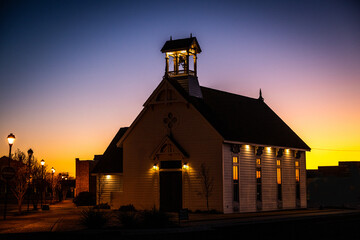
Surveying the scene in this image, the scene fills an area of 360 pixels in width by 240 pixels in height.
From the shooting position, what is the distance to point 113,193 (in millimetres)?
44594

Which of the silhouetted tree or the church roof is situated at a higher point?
the church roof

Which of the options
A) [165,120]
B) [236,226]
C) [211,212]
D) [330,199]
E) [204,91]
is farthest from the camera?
[330,199]

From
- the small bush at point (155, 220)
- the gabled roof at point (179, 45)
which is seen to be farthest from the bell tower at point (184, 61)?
the small bush at point (155, 220)

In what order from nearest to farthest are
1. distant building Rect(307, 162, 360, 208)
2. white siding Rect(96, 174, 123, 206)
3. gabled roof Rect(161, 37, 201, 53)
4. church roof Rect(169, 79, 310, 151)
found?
church roof Rect(169, 79, 310, 151), gabled roof Rect(161, 37, 201, 53), white siding Rect(96, 174, 123, 206), distant building Rect(307, 162, 360, 208)

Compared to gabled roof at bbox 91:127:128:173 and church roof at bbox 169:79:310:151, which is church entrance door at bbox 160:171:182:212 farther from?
gabled roof at bbox 91:127:128:173

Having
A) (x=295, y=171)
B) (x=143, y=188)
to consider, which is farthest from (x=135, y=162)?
(x=295, y=171)

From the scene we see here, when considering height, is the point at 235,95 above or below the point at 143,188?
above

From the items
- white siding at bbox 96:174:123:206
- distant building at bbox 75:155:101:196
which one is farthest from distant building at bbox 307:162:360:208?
white siding at bbox 96:174:123:206

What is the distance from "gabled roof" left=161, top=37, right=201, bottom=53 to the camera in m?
41.4

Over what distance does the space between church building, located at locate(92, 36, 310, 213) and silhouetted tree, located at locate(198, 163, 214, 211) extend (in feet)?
0.24

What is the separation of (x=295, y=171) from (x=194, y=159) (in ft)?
41.5

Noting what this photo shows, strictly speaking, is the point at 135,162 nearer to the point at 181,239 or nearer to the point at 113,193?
the point at 113,193

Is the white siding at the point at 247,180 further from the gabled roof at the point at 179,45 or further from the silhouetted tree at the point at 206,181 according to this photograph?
the gabled roof at the point at 179,45

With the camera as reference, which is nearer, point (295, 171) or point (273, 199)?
point (273, 199)
